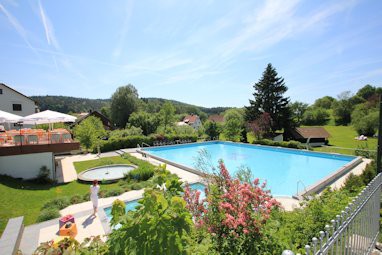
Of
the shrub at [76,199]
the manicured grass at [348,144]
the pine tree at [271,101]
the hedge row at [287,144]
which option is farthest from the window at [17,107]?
the manicured grass at [348,144]

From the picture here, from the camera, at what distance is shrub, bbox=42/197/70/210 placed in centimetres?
762

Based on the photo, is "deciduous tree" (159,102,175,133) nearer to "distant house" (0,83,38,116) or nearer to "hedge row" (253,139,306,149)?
"hedge row" (253,139,306,149)

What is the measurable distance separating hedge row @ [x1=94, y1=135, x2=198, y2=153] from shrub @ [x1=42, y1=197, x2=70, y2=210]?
1356 cm

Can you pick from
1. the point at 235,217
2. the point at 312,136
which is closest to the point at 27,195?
the point at 235,217

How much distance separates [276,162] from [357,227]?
15.1m

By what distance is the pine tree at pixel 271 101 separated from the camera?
29.0m

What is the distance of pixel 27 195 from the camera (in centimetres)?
862

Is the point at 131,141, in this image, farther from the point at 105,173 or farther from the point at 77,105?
the point at 77,105

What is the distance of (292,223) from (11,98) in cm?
3564

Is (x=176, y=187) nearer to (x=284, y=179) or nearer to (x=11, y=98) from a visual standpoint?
(x=284, y=179)

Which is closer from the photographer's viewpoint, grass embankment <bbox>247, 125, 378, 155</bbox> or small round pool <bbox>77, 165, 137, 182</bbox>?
small round pool <bbox>77, 165, 137, 182</bbox>

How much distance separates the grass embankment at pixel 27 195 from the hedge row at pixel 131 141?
1063 centimetres

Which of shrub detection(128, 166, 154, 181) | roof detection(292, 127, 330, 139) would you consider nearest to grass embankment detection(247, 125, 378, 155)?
roof detection(292, 127, 330, 139)

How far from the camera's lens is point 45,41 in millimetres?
10992
